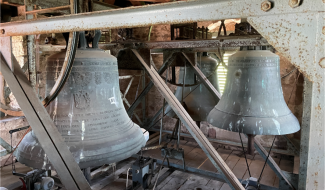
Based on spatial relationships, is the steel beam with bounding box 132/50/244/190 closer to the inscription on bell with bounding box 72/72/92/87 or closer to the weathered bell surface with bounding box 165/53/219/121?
the inscription on bell with bounding box 72/72/92/87

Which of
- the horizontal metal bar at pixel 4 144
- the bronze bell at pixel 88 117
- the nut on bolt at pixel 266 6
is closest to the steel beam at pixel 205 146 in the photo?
the bronze bell at pixel 88 117

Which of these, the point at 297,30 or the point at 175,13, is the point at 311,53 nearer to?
the point at 297,30

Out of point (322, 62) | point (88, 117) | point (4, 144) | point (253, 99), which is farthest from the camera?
point (4, 144)

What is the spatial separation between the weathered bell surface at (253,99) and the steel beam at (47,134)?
105cm

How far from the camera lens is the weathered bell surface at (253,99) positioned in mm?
1674

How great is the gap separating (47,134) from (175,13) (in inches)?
31.3

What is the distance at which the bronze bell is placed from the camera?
1.32 metres

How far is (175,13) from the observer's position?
0.70 metres

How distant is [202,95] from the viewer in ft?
10.7

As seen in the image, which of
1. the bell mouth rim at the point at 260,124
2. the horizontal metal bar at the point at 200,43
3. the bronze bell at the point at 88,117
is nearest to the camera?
the bronze bell at the point at 88,117

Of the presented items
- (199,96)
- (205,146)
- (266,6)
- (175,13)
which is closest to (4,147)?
(199,96)

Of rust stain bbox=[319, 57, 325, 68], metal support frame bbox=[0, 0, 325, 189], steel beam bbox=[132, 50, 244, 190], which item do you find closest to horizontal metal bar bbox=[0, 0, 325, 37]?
metal support frame bbox=[0, 0, 325, 189]

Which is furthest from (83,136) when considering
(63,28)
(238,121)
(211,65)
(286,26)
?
(211,65)

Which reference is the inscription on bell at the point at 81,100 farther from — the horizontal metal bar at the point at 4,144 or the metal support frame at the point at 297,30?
the horizontal metal bar at the point at 4,144
